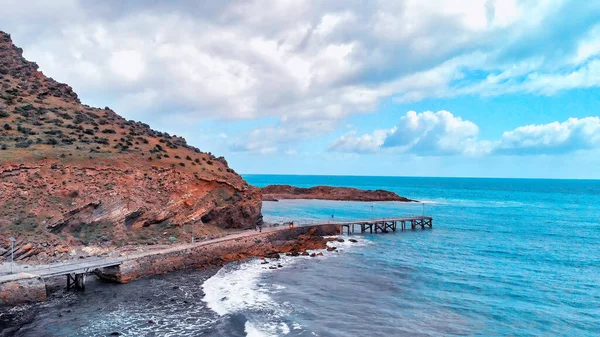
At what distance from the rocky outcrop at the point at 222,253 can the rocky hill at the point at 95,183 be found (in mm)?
3550

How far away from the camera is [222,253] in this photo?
40.6 metres

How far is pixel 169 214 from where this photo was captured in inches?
1635

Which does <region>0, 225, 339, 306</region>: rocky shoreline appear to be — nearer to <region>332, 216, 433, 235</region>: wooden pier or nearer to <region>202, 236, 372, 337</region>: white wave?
<region>202, 236, 372, 337</region>: white wave

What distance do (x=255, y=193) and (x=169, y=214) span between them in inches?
514

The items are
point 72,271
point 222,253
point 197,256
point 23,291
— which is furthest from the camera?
point 222,253

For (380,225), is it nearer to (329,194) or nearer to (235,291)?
(235,291)

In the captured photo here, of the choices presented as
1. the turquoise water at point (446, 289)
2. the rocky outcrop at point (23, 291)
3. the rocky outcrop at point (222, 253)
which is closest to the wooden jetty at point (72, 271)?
the rocky outcrop at point (23, 291)

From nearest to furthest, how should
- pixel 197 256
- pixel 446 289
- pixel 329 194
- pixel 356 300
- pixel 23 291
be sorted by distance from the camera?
1. pixel 23 291
2. pixel 356 300
3. pixel 446 289
4. pixel 197 256
5. pixel 329 194

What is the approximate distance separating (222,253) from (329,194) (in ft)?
304

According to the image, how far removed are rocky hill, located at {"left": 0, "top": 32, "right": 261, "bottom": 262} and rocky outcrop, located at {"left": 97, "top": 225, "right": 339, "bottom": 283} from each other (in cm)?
355

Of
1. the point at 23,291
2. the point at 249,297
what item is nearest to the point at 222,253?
the point at 249,297

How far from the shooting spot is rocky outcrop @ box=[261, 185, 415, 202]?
401ft

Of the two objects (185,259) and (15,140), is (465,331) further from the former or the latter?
(15,140)

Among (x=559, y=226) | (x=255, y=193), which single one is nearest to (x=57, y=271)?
(x=255, y=193)
